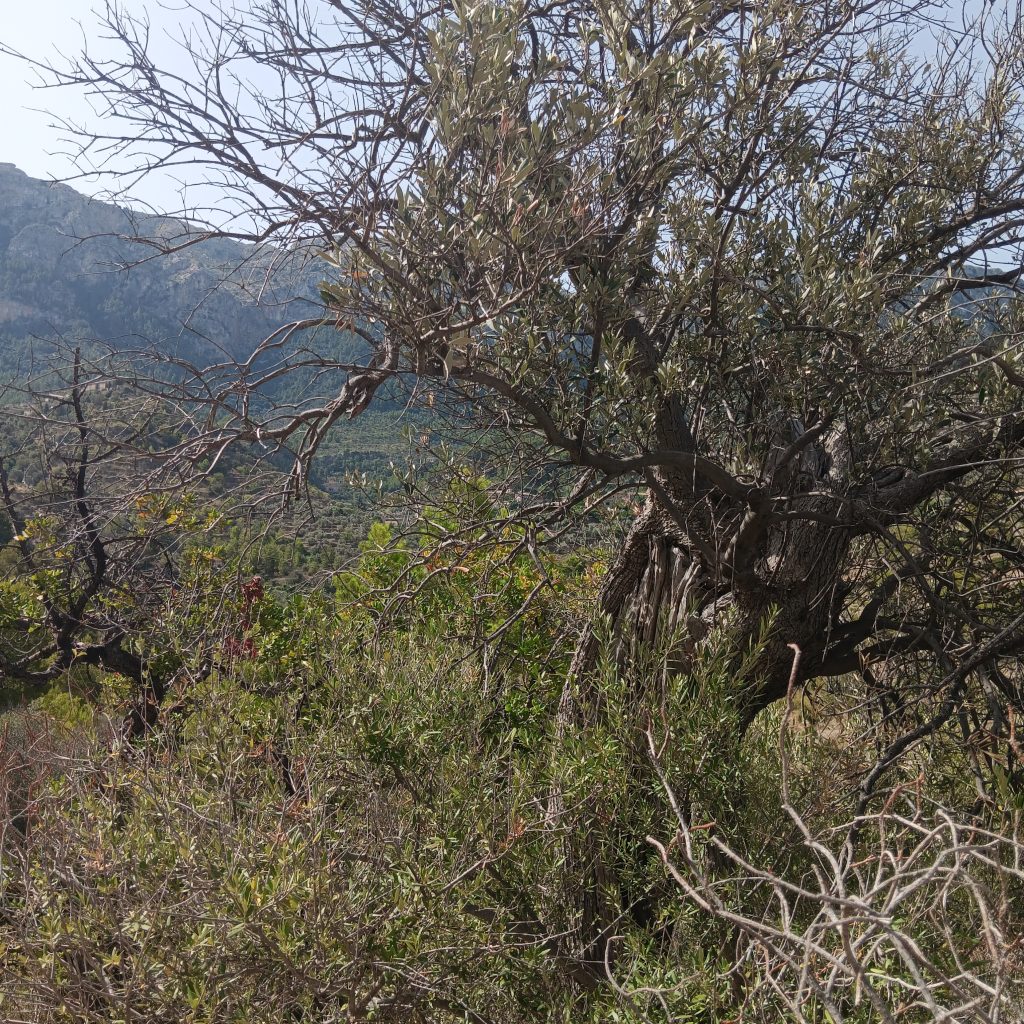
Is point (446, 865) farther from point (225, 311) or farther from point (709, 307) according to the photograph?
point (225, 311)

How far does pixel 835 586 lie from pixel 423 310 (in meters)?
2.30

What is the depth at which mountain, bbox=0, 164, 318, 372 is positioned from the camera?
140 inches

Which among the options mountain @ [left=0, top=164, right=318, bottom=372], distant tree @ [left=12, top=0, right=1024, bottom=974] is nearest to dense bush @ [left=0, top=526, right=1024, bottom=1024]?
distant tree @ [left=12, top=0, right=1024, bottom=974]

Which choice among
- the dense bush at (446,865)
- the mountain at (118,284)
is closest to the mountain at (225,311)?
the mountain at (118,284)

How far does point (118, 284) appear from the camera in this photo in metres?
4.69

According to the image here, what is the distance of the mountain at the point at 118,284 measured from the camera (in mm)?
3566

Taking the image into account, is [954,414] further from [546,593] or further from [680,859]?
[546,593]

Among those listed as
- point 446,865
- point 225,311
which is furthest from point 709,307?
point 225,311

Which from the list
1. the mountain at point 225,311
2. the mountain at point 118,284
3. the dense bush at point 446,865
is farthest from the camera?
the mountain at point 118,284

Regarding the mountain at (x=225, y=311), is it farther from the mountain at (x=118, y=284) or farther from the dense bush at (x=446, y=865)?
the dense bush at (x=446, y=865)

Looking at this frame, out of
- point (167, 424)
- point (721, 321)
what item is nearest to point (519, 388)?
point (721, 321)

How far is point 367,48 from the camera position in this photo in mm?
4168

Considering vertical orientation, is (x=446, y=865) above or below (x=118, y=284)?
below

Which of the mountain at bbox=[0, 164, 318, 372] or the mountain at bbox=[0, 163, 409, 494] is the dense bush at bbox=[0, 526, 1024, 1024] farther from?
the mountain at bbox=[0, 164, 318, 372]
